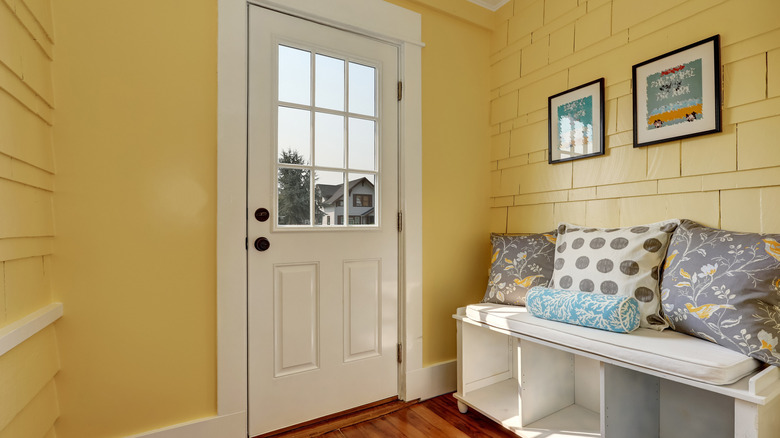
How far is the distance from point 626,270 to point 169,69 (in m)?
2.08

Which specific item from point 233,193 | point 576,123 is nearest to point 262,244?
point 233,193

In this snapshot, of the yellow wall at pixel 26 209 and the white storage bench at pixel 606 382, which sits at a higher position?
the yellow wall at pixel 26 209

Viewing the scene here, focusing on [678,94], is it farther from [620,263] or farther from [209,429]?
[209,429]

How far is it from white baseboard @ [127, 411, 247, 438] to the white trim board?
584 mm

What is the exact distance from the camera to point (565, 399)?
5.95ft

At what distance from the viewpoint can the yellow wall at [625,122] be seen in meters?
1.38

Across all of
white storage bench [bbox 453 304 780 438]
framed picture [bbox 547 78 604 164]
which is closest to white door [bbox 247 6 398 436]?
white storage bench [bbox 453 304 780 438]

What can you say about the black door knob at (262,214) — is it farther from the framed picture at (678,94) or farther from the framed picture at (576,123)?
the framed picture at (678,94)

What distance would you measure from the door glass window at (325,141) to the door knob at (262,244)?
A: 107 millimetres

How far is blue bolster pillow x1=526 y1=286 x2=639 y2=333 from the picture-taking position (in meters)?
1.36

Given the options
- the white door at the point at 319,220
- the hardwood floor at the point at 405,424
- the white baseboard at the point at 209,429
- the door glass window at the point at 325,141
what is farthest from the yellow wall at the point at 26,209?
the hardwood floor at the point at 405,424

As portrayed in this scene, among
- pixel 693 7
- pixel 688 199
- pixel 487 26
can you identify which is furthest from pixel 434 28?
pixel 688 199

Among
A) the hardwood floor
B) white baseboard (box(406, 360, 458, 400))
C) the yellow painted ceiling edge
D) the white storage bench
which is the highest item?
the yellow painted ceiling edge

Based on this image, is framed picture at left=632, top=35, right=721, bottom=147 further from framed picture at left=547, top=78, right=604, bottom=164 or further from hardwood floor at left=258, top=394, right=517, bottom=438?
hardwood floor at left=258, top=394, right=517, bottom=438
